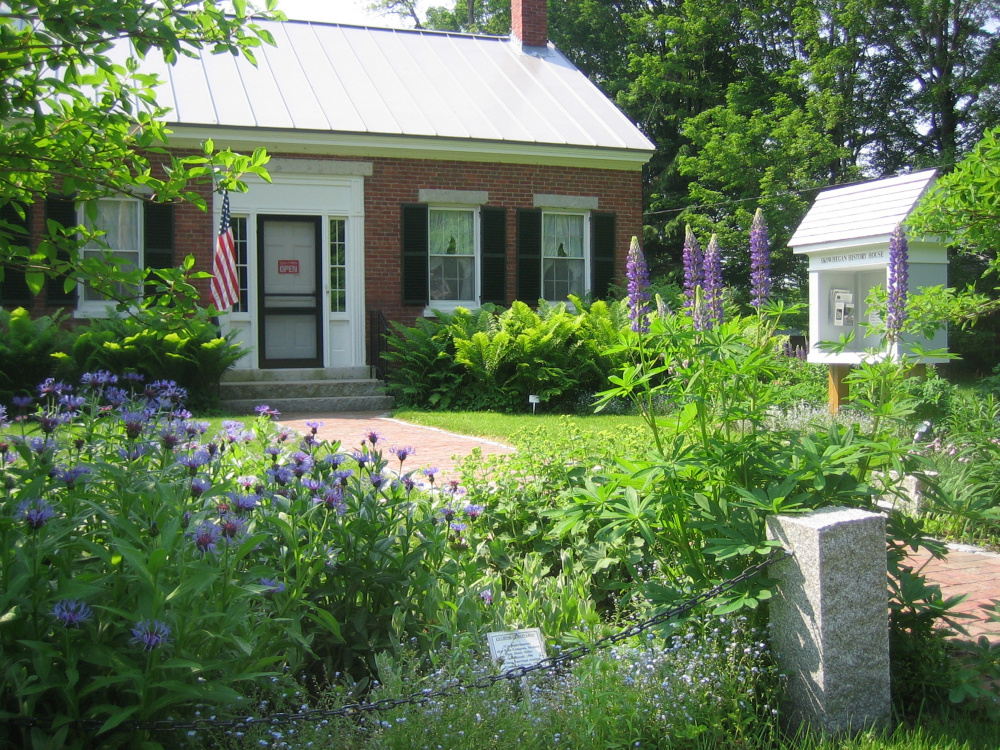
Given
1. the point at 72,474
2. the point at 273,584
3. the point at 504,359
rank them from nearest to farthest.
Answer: the point at 273,584 < the point at 72,474 < the point at 504,359

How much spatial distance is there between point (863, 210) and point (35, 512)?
942cm

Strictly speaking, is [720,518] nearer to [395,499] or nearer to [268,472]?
[395,499]

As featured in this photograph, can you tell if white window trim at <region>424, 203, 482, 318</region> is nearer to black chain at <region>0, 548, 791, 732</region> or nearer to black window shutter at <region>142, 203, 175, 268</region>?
black window shutter at <region>142, 203, 175, 268</region>

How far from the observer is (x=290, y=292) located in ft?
46.6

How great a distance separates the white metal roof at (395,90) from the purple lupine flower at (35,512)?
11.3 meters

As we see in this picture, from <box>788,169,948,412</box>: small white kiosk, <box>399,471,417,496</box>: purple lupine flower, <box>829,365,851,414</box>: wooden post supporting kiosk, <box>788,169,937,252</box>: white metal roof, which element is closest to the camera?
<box>399,471,417,496</box>: purple lupine flower

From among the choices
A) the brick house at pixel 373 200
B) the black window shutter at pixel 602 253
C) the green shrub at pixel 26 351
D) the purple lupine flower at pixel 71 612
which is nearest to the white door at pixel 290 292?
the brick house at pixel 373 200

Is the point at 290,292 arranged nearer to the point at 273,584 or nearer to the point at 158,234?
the point at 158,234

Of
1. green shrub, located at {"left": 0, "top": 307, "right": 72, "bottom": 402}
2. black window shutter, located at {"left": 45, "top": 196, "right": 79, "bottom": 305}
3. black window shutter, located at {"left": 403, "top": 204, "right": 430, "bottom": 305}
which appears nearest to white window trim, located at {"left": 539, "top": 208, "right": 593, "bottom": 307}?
black window shutter, located at {"left": 403, "top": 204, "right": 430, "bottom": 305}

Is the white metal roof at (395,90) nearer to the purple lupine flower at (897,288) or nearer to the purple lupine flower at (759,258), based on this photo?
the purple lupine flower at (897,288)

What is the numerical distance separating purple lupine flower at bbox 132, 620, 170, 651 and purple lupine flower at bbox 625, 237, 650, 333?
2304 mm

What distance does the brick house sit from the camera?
13406 millimetres

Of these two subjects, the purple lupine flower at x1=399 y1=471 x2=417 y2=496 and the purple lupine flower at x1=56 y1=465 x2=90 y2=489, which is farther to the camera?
the purple lupine flower at x1=399 y1=471 x2=417 y2=496

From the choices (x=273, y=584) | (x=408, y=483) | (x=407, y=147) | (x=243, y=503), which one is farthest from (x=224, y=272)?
(x=273, y=584)
